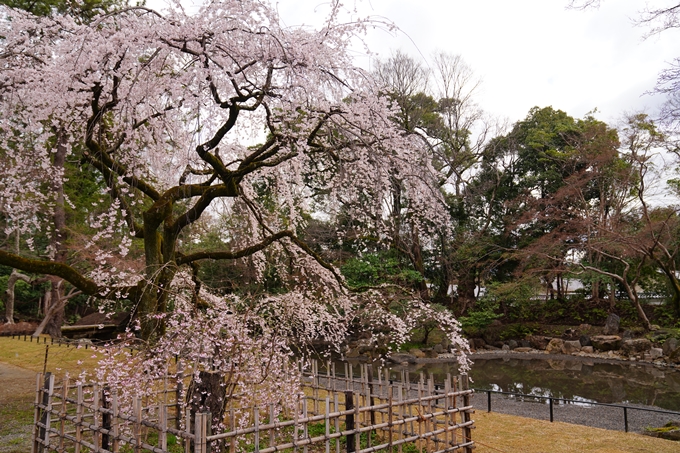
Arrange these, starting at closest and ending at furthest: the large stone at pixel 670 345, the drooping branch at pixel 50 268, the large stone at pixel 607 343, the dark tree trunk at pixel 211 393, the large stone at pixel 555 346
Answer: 1. the dark tree trunk at pixel 211 393
2. the drooping branch at pixel 50 268
3. the large stone at pixel 670 345
4. the large stone at pixel 607 343
5. the large stone at pixel 555 346

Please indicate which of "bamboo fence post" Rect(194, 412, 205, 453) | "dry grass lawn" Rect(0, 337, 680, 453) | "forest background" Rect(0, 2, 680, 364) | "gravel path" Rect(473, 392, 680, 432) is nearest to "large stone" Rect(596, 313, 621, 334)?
"forest background" Rect(0, 2, 680, 364)

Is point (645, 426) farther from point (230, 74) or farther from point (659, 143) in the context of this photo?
point (659, 143)

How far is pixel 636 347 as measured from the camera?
1662cm

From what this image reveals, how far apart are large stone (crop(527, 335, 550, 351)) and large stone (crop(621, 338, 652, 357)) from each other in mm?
2822

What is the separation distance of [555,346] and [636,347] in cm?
265

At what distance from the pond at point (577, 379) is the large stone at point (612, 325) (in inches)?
120

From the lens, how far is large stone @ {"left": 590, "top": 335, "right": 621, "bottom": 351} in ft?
57.5

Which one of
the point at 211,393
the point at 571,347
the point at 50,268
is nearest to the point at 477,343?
the point at 571,347

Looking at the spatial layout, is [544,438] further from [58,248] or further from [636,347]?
[58,248]

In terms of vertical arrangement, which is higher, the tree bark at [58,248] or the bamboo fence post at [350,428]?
the tree bark at [58,248]

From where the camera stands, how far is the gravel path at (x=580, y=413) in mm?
8648

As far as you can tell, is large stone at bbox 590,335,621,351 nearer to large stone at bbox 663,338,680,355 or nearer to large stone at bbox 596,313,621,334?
large stone at bbox 596,313,621,334

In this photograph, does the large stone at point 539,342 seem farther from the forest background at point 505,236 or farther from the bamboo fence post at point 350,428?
the bamboo fence post at point 350,428

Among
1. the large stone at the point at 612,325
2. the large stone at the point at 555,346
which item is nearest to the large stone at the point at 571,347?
the large stone at the point at 555,346
